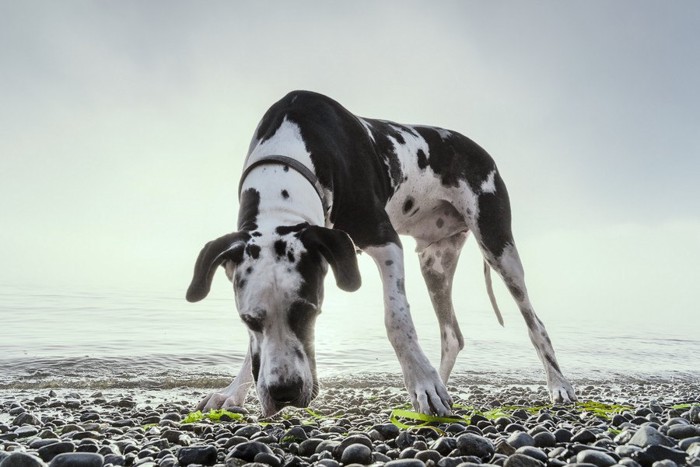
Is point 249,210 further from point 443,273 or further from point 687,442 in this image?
point 443,273

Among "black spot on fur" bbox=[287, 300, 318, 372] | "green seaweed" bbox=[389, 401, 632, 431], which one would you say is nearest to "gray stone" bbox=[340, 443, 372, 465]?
"green seaweed" bbox=[389, 401, 632, 431]

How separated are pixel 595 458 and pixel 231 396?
301cm

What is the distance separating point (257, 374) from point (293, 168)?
168 centimetres

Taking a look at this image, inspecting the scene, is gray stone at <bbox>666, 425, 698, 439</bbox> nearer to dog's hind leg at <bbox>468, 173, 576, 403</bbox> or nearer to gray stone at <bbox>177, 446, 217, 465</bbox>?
gray stone at <bbox>177, 446, 217, 465</bbox>

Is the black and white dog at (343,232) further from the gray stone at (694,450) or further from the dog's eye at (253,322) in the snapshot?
the gray stone at (694,450)

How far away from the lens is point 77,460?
2340 mm

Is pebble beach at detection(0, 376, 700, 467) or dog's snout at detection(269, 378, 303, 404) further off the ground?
dog's snout at detection(269, 378, 303, 404)

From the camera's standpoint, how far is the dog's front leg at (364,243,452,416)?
366 centimetres

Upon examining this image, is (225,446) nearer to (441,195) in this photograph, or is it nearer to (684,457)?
(684,457)

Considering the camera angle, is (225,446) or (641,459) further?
(225,446)

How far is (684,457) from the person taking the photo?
230 centimetres

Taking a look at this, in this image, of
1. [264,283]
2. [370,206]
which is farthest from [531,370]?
[264,283]

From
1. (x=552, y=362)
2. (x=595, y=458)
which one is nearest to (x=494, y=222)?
(x=552, y=362)

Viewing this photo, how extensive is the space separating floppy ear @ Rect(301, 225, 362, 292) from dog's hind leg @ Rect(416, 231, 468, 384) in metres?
3.15
